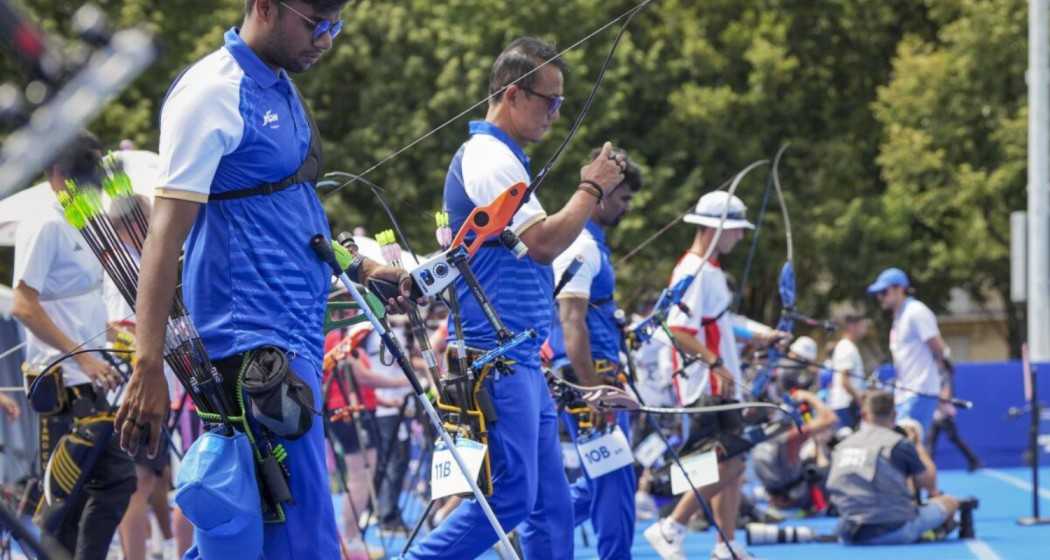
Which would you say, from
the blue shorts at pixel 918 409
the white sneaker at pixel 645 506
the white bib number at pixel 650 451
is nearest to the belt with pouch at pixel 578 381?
the white bib number at pixel 650 451

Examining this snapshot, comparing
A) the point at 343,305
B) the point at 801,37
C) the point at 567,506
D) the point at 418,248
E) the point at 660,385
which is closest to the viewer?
the point at 343,305

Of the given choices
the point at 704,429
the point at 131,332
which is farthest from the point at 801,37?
the point at 131,332

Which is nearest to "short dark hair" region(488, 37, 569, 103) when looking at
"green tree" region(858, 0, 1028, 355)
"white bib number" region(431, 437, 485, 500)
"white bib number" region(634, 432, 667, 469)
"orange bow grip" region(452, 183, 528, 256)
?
"orange bow grip" region(452, 183, 528, 256)

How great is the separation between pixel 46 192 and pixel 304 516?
3286 mm

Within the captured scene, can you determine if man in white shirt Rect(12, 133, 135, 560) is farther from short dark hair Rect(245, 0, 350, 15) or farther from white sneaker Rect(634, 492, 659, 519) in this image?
white sneaker Rect(634, 492, 659, 519)

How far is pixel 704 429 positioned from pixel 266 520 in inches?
224

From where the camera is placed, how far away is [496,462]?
18.4 ft

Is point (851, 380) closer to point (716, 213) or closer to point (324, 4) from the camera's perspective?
point (716, 213)

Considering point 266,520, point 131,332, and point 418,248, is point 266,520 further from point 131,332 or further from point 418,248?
point 418,248

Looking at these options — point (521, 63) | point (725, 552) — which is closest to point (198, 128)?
point (521, 63)

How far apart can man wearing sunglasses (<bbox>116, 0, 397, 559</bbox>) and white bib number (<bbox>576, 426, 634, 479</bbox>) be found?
326 centimetres

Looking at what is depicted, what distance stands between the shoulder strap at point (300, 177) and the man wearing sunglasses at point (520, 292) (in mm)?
1305

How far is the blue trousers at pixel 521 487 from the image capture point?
17.9 feet

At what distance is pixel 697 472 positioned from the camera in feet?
29.0
